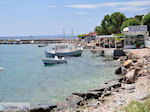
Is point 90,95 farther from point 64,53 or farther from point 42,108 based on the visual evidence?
point 64,53

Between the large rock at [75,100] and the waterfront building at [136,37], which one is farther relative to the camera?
the waterfront building at [136,37]

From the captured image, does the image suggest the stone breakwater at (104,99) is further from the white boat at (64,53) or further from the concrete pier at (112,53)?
the white boat at (64,53)

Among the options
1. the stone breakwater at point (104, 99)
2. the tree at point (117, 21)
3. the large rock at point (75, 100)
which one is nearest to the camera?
the stone breakwater at point (104, 99)

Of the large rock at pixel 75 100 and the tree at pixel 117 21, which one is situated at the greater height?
the tree at pixel 117 21

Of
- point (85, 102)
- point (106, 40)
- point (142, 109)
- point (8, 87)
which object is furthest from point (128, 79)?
point (106, 40)

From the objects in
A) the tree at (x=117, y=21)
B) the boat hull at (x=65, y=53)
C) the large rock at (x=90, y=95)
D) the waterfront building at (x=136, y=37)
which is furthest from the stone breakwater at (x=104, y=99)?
the tree at (x=117, y=21)

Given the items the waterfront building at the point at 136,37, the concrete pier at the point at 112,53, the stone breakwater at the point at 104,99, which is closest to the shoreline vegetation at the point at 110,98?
the stone breakwater at the point at 104,99

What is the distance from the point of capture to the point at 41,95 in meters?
20.0

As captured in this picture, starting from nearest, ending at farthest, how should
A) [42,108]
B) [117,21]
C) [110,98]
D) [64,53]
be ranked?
[42,108], [110,98], [64,53], [117,21]

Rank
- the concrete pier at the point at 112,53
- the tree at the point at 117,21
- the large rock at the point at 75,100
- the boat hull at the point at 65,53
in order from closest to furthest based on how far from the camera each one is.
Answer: the large rock at the point at 75,100, the concrete pier at the point at 112,53, the boat hull at the point at 65,53, the tree at the point at 117,21

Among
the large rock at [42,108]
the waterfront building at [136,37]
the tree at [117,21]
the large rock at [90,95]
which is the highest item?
the tree at [117,21]

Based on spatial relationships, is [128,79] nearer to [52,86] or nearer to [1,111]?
[52,86]

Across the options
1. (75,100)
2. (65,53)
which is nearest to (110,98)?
(75,100)

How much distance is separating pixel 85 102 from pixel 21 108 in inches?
153
